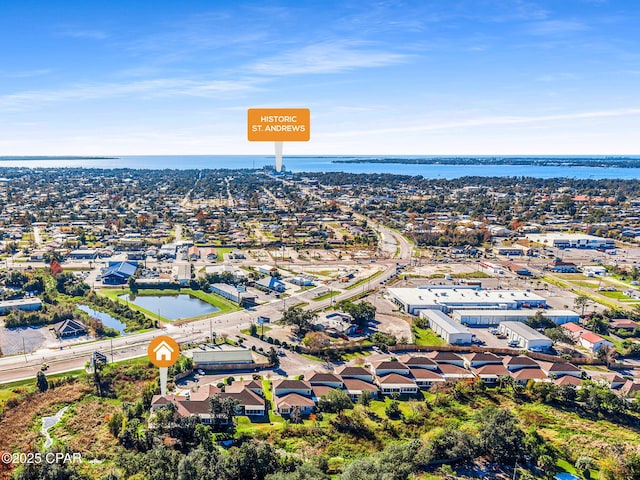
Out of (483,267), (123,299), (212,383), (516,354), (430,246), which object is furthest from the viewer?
(430,246)

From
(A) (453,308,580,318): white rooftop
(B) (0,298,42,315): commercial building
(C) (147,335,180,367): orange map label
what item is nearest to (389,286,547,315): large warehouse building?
(A) (453,308,580,318): white rooftop

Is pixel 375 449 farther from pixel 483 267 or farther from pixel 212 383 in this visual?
pixel 483 267

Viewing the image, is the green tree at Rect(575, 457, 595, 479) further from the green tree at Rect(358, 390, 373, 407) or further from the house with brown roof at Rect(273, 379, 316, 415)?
the house with brown roof at Rect(273, 379, 316, 415)

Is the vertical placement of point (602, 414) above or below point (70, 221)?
below

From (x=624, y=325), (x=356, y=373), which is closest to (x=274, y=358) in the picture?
(x=356, y=373)

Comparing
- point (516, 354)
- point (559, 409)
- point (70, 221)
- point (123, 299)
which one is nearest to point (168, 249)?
point (123, 299)
